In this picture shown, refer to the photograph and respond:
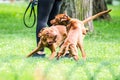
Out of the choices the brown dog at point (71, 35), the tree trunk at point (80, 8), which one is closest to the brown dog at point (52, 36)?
the brown dog at point (71, 35)

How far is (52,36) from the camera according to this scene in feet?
26.6

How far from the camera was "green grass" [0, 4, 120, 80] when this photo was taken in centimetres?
492

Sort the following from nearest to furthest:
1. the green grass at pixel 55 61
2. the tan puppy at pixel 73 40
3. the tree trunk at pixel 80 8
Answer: the green grass at pixel 55 61, the tan puppy at pixel 73 40, the tree trunk at pixel 80 8

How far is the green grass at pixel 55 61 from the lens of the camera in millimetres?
4918

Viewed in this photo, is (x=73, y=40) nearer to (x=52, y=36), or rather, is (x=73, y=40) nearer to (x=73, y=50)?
(x=73, y=50)

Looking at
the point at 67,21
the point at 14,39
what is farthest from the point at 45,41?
the point at 14,39

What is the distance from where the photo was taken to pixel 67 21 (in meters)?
8.44

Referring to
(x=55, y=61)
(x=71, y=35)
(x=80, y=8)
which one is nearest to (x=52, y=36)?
(x=71, y=35)

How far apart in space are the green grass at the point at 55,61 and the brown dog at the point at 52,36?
220 mm

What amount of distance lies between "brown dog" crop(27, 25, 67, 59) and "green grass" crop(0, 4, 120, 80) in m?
0.22

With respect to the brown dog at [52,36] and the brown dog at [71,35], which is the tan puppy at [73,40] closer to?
the brown dog at [71,35]

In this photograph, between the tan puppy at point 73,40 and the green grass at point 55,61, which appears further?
the tan puppy at point 73,40

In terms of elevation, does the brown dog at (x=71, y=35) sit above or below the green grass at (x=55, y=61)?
Answer: above

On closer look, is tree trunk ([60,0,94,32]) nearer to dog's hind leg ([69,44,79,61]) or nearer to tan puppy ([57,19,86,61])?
tan puppy ([57,19,86,61])
